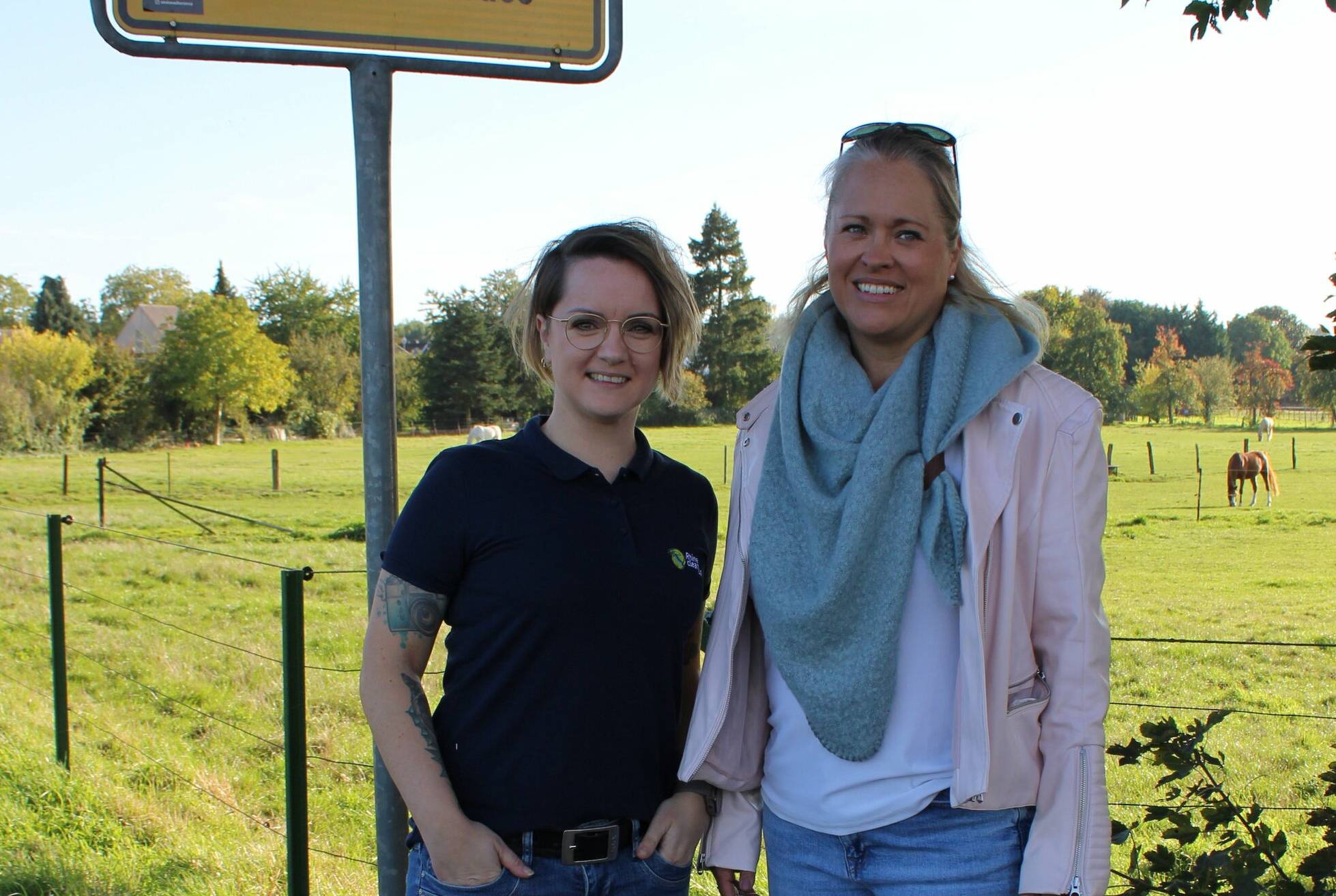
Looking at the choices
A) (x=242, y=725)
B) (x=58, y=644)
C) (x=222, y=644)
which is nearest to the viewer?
(x=58, y=644)

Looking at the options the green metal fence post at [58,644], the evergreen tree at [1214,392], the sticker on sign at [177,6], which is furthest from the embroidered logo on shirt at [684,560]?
the evergreen tree at [1214,392]

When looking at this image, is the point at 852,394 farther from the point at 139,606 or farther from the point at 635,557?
the point at 139,606

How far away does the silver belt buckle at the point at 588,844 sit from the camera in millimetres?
1908

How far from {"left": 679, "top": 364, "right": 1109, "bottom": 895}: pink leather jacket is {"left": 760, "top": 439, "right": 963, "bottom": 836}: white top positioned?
6 centimetres

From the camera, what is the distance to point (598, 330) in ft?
6.66

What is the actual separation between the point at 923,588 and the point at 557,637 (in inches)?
25.8

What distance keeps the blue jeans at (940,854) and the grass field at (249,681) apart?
249cm

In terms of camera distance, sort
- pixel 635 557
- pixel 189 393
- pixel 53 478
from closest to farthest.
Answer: pixel 635 557, pixel 53 478, pixel 189 393

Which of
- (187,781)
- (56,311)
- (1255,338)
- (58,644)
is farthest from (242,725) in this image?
(1255,338)

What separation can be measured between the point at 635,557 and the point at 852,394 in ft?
1.66

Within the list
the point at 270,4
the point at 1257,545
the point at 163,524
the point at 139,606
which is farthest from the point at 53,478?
the point at 270,4

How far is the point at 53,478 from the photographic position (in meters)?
30.9

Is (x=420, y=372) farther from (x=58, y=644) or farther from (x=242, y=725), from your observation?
(x=58, y=644)

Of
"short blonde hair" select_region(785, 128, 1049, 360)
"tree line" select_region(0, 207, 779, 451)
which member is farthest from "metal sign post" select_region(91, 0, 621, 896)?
"tree line" select_region(0, 207, 779, 451)
